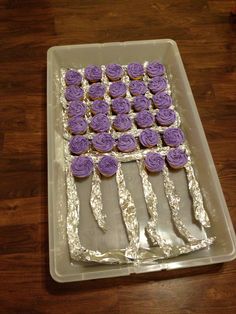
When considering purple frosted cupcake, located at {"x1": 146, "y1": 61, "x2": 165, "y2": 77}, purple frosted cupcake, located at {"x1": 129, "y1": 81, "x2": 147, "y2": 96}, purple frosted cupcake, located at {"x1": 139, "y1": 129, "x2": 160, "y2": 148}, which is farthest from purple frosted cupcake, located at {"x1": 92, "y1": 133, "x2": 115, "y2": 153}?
purple frosted cupcake, located at {"x1": 146, "y1": 61, "x2": 165, "y2": 77}

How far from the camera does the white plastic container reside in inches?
33.7

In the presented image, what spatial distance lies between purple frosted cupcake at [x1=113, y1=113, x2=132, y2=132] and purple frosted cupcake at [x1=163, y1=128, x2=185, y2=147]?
0.13 m

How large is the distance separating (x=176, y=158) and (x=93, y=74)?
0.47 m

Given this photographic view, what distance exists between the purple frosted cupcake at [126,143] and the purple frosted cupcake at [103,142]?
0.09 ft

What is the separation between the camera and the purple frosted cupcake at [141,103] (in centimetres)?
116

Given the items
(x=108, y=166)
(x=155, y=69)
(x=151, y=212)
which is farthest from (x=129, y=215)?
(x=155, y=69)

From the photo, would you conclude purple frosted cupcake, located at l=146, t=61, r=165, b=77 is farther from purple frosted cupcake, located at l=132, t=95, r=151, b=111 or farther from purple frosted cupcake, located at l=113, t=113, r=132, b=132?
purple frosted cupcake, located at l=113, t=113, r=132, b=132

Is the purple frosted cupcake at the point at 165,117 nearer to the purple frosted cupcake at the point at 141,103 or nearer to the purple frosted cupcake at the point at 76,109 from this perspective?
the purple frosted cupcake at the point at 141,103

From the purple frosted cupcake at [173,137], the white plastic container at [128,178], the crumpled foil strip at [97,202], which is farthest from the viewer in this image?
the purple frosted cupcake at [173,137]

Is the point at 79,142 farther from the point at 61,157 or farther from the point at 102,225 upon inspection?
the point at 102,225

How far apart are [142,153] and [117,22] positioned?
717 mm

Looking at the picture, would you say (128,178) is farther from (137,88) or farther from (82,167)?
(137,88)

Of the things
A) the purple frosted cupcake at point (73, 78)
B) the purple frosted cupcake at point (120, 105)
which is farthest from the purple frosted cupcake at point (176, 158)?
the purple frosted cupcake at point (73, 78)

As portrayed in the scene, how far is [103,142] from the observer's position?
1070 mm
